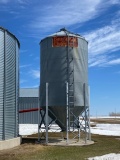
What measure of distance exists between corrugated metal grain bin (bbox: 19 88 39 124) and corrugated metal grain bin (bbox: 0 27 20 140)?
33.7m

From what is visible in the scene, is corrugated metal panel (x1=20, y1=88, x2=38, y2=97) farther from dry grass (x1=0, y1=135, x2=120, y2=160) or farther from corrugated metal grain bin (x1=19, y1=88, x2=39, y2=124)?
dry grass (x1=0, y1=135, x2=120, y2=160)

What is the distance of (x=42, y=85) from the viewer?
24.2 meters

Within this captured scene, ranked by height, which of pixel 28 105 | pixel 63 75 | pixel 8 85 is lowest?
pixel 28 105

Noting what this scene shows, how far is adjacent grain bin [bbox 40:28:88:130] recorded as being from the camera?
23266 mm

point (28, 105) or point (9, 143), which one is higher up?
point (28, 105)

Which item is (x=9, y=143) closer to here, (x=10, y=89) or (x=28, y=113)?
(x=10, y=89)

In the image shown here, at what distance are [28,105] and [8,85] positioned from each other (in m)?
36.8

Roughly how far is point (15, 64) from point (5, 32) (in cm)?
320

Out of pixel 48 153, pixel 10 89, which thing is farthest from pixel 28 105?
pixel 48 153

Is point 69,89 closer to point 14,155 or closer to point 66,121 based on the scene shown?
point 66,121

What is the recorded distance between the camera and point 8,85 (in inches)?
832

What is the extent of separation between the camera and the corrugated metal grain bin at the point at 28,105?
5656 centimetres

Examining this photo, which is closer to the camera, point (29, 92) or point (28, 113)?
point (28, 113)

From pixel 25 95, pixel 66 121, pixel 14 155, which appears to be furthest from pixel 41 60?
pixel 25 95
